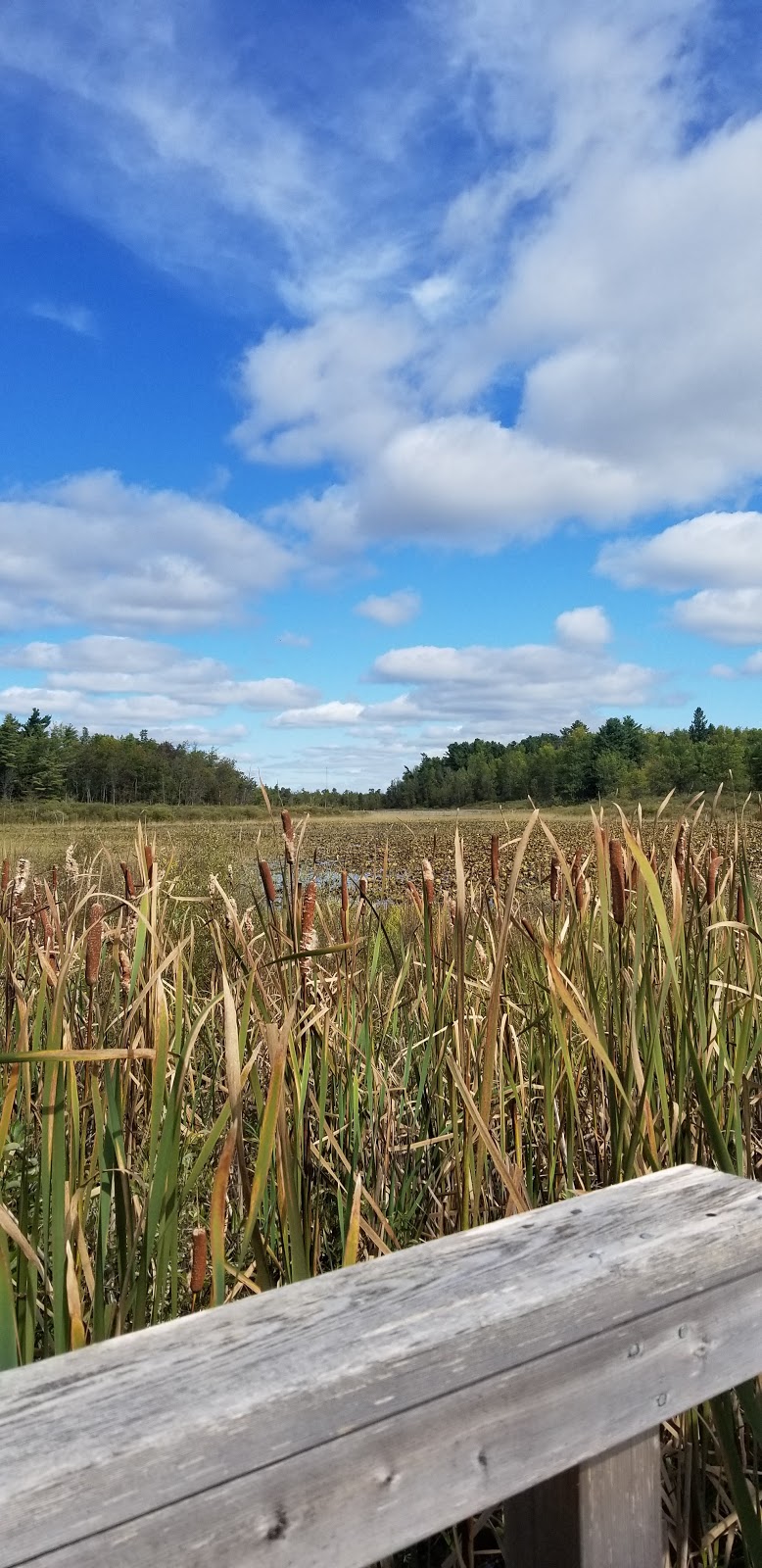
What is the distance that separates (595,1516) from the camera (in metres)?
0.83

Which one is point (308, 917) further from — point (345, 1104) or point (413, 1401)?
point (413, 1401)

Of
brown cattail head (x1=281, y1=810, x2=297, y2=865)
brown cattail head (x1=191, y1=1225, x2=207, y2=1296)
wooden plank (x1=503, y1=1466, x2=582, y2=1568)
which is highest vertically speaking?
brown cattail head (x1=281, y1=810, x2=297, y2=865)

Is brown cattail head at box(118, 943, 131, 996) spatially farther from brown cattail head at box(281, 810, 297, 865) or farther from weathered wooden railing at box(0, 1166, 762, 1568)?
A: weathered wooden railing at box(0, 1166, 762, 1568)

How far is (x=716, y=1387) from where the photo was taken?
2.92 ft

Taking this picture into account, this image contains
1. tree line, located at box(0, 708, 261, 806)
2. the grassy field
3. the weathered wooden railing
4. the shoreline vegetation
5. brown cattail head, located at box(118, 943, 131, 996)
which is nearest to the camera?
the weathered wooden railing

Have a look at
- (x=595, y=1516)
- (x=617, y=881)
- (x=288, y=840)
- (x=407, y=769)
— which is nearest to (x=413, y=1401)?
(x=595, y=1516)

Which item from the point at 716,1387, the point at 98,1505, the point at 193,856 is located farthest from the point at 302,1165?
the point at 193,856

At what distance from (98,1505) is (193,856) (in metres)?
8.06

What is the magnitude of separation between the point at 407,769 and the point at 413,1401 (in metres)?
45.9

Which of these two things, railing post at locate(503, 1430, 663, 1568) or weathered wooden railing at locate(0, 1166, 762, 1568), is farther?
railing post at locate(503, 1430, 663, 1568)

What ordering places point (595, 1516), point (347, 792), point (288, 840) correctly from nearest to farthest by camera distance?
point (595, 1516)
point (288, 840)
point (347, 792)

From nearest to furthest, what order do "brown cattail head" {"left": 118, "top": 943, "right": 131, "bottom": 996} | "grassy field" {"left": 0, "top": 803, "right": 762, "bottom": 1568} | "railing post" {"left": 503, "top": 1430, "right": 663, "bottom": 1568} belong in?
"railing post" {"left": 503, "top": 1430, "right": 663, "bottom": 1568} < "grassy field" {"left": 0, "top": 803, "right": 762, "bottom": 1568} < "brown cattail head" {"left": 118, "top": 943, "right": 131, "bottom": 996}

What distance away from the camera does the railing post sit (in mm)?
825

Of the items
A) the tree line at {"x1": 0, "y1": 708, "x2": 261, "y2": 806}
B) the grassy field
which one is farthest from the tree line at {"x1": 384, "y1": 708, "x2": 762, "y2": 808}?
the grassy field
